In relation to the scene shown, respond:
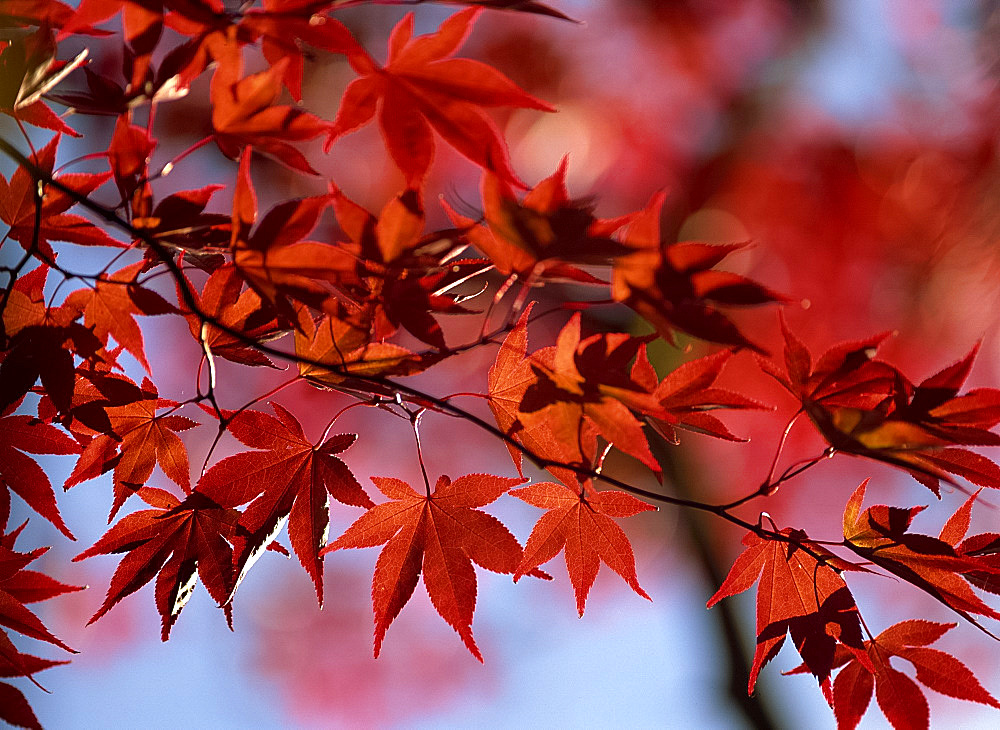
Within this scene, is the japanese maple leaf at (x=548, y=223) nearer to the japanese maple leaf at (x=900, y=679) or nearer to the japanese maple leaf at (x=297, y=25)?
the japanese maple leaf at (x=297, y=25)

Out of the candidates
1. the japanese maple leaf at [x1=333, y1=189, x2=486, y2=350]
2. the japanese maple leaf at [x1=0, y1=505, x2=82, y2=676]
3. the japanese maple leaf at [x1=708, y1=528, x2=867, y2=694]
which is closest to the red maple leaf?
the japanese maple leaf at [x1=0, y1=505, x2=82, y2=676]

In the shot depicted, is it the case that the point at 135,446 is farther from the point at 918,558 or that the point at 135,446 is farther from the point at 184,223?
the point at 918,558

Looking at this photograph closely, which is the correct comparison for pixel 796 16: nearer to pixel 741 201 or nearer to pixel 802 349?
pixel 741 201

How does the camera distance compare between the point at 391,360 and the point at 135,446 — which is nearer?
the point at 391,360

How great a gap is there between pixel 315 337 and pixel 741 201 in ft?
12.9

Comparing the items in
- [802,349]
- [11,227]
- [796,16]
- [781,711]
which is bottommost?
[781,711]

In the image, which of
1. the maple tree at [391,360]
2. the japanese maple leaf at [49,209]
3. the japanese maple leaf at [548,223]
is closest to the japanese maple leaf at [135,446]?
the maple tree at [391,360]

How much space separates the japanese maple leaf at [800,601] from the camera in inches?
23.4

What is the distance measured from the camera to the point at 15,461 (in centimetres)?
61

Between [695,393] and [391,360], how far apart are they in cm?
26

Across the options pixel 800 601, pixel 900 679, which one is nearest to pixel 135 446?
pixel 800 601

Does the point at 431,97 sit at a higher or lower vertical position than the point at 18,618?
higher

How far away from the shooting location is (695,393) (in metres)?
0.56

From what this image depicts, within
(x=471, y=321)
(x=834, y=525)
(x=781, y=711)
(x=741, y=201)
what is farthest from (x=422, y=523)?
(x=834, y=525)
